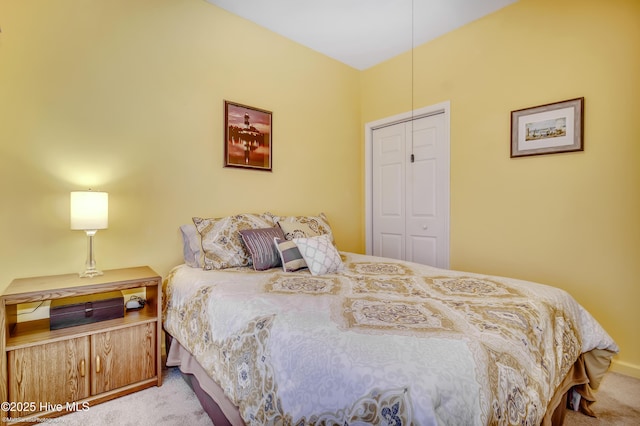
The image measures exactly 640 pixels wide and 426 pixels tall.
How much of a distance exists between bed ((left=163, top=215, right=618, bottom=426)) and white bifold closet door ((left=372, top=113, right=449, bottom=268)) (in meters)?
1.10

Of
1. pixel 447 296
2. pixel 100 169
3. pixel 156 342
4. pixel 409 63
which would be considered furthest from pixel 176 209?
pixel 409 63

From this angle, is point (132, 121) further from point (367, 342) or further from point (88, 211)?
point (367, 342)

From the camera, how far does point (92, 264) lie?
1.97 meters

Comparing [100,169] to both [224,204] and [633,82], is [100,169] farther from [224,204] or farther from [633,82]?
[633,82]

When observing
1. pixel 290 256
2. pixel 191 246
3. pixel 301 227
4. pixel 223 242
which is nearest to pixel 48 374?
pixel 191 246

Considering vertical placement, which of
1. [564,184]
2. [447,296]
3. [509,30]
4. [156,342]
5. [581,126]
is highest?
[509,30]

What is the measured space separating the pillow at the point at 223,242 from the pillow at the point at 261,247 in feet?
0.22

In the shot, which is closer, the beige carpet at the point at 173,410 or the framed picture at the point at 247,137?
the beige carpet at the point at 173,410

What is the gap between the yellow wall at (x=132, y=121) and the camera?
185cm

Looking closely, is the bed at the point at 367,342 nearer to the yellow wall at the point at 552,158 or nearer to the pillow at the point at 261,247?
the pillow at the point at 261,247

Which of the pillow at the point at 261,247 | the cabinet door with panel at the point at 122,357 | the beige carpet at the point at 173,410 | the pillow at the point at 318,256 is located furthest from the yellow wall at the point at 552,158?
the cabinet door with panel at the point at 122,357

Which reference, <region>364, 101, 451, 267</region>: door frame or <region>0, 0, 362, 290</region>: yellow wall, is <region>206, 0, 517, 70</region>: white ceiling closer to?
<region>0, 0, 362, 290</region>: yellow wall

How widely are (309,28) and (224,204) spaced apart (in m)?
1.89

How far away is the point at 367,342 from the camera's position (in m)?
0.98
